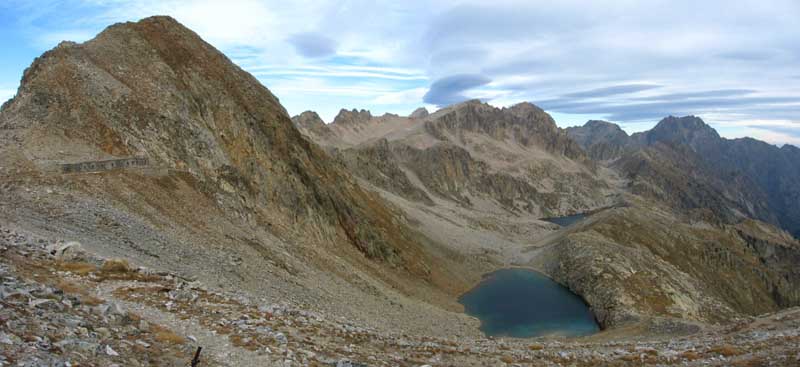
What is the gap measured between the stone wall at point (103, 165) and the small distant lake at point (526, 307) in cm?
4394

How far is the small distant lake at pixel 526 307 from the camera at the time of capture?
215 ft

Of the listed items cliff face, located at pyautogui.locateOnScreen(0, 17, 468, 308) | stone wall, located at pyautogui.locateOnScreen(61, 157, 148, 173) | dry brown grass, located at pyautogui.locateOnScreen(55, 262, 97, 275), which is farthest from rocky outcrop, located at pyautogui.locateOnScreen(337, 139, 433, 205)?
dry brown grass, located at pyautogui.locateOnScreen(55, 262, 97, 275)

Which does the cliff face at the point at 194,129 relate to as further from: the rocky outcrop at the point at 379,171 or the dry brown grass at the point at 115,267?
the rocky outcrop at the point at 379,171

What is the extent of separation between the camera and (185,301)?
20312mm

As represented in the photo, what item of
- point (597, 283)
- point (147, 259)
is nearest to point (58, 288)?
point (147, 259)

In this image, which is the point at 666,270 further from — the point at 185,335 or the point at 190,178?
the point at 185,335

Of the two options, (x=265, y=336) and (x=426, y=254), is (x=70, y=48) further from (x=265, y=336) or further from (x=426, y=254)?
(x=426, y=254)

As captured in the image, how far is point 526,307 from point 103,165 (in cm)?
6208

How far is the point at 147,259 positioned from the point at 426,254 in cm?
6026

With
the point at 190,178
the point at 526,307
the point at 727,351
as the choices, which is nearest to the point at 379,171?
the point at 526,307

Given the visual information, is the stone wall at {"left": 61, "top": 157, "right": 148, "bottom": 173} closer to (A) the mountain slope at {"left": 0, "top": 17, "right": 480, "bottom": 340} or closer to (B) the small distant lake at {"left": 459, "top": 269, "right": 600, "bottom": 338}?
(A) the mountain slope at {"left": 0, "top": 17, "right": 480, "bottom": 340}

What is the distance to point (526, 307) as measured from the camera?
76875 mm

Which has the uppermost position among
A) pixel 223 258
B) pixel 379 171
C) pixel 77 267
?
pixel 379 171

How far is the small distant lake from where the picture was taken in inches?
2581
